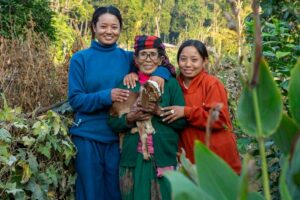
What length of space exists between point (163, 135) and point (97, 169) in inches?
20.7

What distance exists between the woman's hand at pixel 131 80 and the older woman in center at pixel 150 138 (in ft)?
0.10

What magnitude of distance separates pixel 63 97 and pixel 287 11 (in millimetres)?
2149

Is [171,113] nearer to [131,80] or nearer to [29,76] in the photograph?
[131,80]

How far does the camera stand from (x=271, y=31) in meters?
3.29

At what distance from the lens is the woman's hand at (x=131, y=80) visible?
10.8ft

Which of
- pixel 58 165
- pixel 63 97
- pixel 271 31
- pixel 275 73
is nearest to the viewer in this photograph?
pixel 275 73

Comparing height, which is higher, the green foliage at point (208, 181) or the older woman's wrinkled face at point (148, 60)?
the older woman's wrinkled face at point (148, 60)

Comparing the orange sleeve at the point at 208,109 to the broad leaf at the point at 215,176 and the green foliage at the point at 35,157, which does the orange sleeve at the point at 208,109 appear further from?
the broad leaf at the point at 215,176

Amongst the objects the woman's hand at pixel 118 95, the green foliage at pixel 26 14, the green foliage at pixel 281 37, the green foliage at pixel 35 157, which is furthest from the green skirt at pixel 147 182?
the green foliage at pixel 26 14

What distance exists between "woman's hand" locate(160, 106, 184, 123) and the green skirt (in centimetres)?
26

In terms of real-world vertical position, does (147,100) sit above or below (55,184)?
above

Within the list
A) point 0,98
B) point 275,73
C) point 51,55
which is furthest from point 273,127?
point 51,55

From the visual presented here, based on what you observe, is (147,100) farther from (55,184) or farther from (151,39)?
(55,184)

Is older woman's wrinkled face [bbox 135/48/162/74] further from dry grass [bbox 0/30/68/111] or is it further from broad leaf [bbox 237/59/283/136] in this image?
broad leaf [bbox 237/59/283/136]
